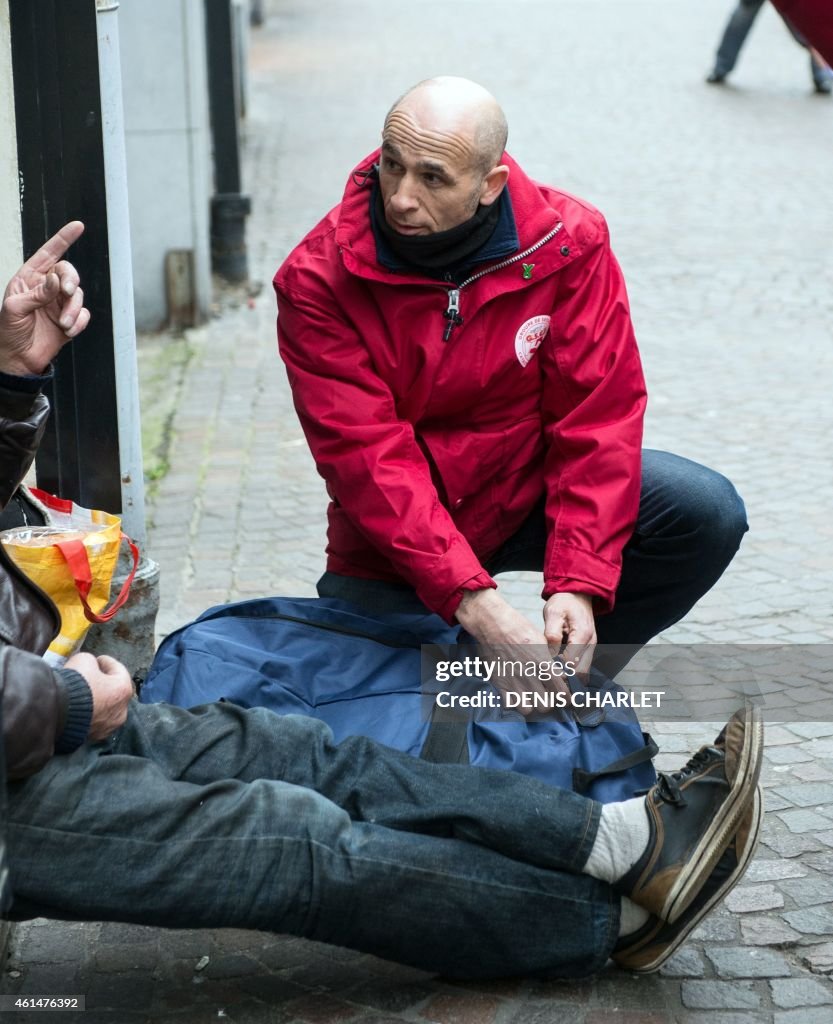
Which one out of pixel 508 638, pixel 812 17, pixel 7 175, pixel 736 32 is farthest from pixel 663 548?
pixel 736 32

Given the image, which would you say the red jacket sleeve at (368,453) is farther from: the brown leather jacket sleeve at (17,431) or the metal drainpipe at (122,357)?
the metal drainpipe at (122,357)

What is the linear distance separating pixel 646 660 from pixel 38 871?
6.50 feet

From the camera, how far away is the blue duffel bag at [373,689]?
9.23ft

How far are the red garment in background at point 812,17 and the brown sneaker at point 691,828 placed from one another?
49.3 inches

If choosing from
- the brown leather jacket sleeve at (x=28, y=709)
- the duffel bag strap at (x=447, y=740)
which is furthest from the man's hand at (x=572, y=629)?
the brown leather jacket sleeve at (x=28, y=709)

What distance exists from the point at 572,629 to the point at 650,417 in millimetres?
3457

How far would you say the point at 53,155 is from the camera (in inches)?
140

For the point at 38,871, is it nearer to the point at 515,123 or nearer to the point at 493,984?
the point at 493,984

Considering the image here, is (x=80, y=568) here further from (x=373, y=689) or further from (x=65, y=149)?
(x=65, y=149)

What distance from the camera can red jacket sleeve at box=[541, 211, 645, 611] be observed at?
3119 millimetres

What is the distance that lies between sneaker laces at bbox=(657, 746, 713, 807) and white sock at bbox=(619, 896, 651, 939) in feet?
0.60

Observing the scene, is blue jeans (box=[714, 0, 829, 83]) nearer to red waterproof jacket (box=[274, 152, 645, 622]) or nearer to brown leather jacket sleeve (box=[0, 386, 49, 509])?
red waterproof jacket (box=[274, 152, 645, 622])

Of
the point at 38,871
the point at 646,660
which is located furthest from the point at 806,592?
the point at 38,871

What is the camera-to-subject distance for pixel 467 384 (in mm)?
3150
